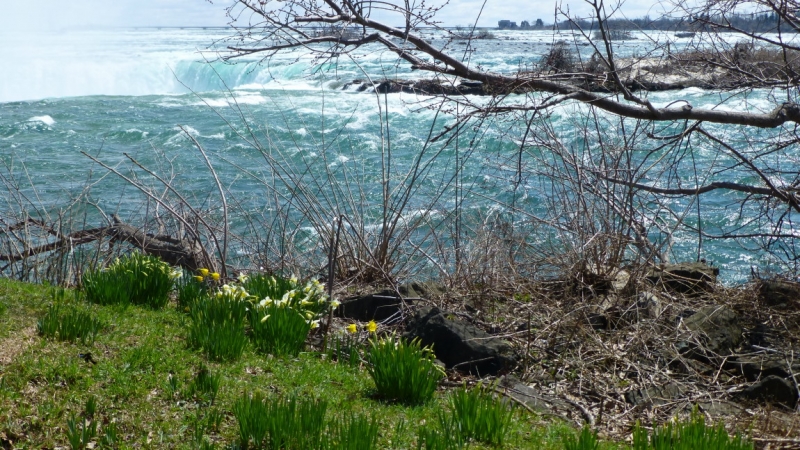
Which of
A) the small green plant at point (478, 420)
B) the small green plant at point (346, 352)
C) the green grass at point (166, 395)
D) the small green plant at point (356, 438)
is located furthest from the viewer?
the small green plant at point (346, 352)

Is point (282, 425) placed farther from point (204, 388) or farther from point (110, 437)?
point (204, 388)

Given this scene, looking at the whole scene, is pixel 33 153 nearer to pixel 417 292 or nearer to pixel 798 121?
pixel 417 292

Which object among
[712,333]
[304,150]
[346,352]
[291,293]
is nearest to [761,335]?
[712,333]

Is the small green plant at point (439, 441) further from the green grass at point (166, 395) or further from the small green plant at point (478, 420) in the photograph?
the small green plant at point (478, 420)

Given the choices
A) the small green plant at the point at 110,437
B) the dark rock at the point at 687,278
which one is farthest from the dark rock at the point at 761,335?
the small green plant at the point at 110,437

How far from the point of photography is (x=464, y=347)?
5184 millimetres

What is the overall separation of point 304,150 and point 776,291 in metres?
11.1

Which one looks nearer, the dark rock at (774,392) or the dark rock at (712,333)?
the dark rock at (774,392)

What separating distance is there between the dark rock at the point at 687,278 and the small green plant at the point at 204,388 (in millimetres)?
3857

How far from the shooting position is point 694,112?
17.1 ft

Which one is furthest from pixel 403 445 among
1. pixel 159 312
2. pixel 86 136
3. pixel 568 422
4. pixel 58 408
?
pixel 86 136

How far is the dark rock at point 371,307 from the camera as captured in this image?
6.28m

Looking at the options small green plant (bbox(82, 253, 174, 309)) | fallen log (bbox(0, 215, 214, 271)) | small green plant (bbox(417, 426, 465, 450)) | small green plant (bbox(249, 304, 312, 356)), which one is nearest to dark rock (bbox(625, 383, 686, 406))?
small green plant (bbox(417, 426, 465, 450))

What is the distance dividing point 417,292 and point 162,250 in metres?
2.63
